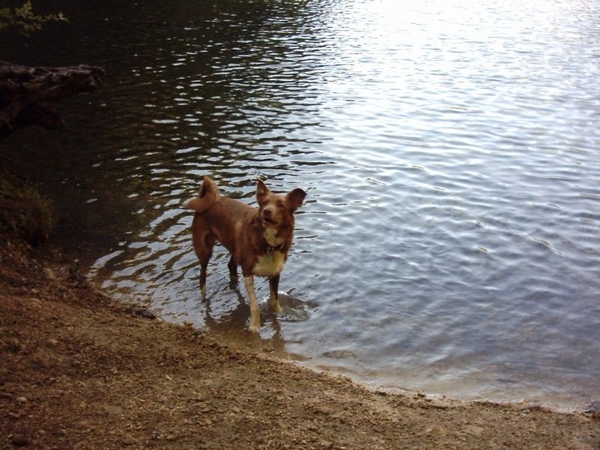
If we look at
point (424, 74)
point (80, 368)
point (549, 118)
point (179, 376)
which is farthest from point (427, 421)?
point (424, 74)

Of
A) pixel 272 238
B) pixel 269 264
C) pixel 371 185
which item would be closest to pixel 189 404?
pixel 272 238

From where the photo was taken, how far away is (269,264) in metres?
8.77

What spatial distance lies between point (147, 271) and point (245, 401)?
4457mm

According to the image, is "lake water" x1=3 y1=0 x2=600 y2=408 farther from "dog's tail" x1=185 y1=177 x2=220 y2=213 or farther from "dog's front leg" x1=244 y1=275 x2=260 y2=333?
"dog's tail" x1=185 y1=177 x2=220 y2=213

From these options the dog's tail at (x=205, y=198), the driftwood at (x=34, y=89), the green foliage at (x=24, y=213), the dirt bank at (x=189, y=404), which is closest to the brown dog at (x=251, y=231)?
the dog's tail at (x=205, y=198)

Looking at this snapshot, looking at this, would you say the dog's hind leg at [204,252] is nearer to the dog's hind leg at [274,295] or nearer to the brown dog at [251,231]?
the brown dog at [251,231]

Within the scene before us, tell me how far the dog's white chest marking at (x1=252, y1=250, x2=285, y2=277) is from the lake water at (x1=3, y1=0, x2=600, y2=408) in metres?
0.78

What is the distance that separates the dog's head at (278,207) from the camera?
8.13 m

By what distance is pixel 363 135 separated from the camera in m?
17.6

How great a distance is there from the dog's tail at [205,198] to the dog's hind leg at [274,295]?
1272 millimetres

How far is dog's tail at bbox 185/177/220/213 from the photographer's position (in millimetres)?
9375

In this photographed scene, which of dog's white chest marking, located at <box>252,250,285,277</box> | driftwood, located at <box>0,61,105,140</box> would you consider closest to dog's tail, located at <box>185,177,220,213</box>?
dog's white chest marking, located at <box>252,250,285,277</box>

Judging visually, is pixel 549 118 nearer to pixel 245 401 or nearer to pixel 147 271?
pixel 147 271

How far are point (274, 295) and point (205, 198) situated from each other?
152cm
